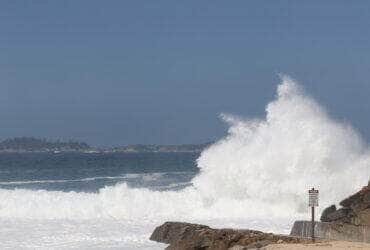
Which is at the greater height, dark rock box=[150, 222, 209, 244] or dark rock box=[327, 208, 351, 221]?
dark rock box=[327, 208, 351, 221]

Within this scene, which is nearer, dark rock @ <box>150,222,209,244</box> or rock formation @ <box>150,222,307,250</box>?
rock formation @ <box>150,222,307,250</box>

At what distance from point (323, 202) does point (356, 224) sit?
32.2 ft

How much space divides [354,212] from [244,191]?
35.8ft

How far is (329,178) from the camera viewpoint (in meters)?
30.1

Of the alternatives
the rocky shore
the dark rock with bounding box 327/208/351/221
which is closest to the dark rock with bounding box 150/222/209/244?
the rocky shore

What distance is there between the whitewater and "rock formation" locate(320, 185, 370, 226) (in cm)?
296

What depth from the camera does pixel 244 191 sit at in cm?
3009

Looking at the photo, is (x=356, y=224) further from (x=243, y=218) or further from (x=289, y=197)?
(x=289, y=197)

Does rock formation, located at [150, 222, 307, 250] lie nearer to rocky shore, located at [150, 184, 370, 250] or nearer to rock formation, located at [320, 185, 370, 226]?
rocky shore, located at [150, 184, 370, 250]

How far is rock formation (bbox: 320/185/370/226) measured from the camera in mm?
18938

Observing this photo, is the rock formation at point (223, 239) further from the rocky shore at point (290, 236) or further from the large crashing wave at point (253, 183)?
the large crashing wave at point (253, 183)

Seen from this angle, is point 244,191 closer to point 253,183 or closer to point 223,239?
point 253,183

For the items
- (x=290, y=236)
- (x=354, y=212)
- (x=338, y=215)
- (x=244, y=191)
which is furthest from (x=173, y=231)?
(x=244, y=191)

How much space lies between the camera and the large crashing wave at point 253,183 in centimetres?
2778
